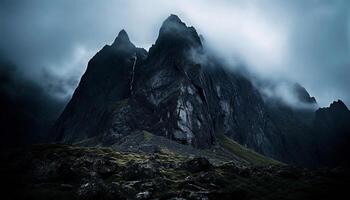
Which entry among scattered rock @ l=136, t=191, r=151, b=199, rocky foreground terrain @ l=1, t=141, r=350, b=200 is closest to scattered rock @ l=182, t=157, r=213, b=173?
rocky foreground terrain @ l=1, t=141, r=350, b=200

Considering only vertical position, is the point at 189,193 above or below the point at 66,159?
below

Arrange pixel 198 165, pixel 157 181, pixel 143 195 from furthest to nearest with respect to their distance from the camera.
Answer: pixel 198 165
pixel 157 181
pixel 143 195

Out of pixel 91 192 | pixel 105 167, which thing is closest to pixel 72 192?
pixel 91 192

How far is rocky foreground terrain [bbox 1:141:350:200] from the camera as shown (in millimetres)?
125312

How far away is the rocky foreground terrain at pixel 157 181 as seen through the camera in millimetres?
125312

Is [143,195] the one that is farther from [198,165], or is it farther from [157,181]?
[198,165]

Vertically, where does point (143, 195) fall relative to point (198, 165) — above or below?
below

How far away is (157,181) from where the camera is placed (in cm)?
14738

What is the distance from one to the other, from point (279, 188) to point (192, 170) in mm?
47741

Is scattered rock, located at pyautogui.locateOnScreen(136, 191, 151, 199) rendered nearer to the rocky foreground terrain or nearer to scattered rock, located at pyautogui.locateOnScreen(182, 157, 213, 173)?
the rocky foreground terrain

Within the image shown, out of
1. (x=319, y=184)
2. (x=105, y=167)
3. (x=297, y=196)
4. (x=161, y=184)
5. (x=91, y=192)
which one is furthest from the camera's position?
(x=105, y=167)

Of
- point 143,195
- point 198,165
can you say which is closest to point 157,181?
point 143,195

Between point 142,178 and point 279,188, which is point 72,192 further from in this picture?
point 279,188

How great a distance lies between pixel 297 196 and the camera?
5192 inches
